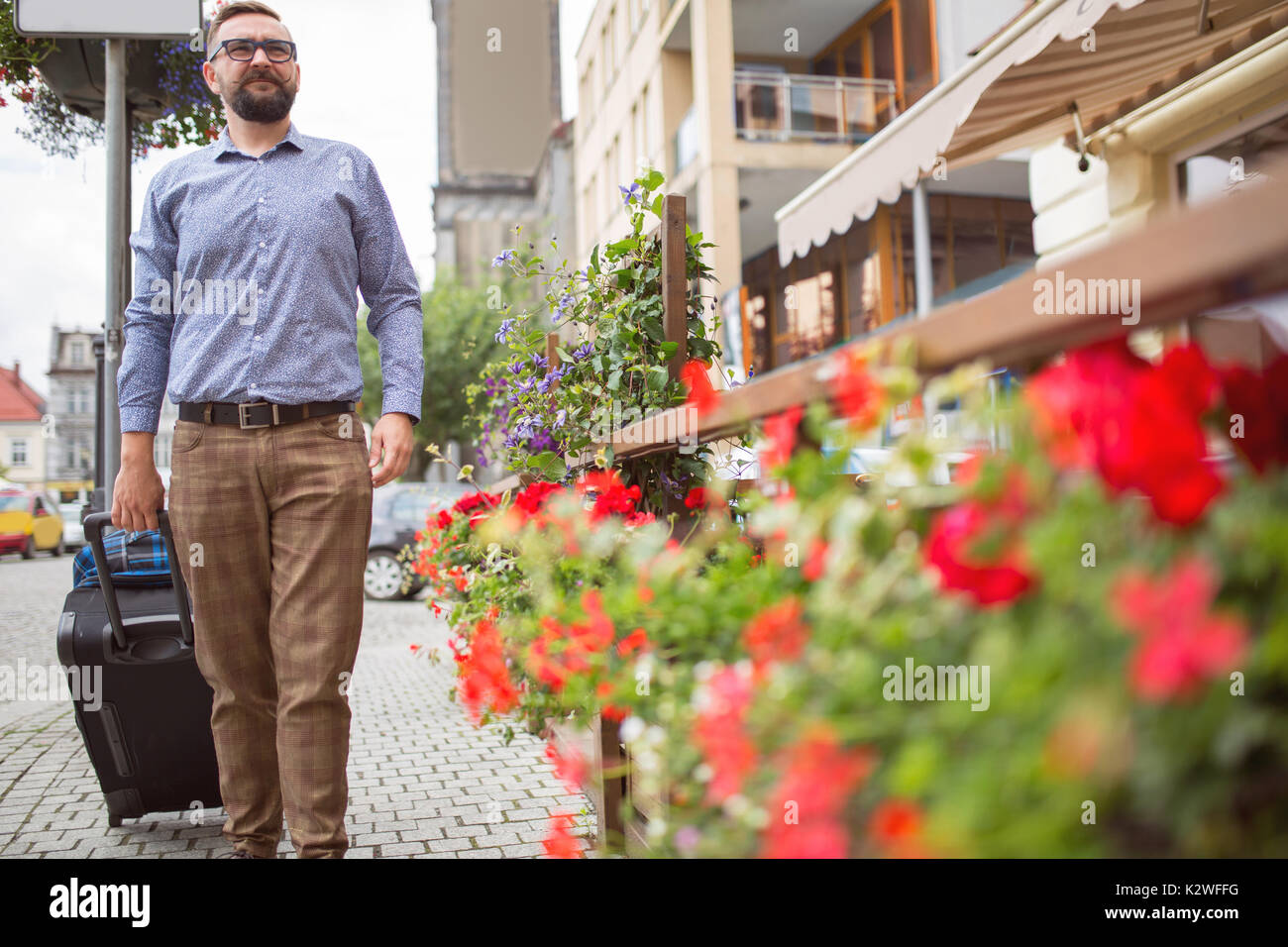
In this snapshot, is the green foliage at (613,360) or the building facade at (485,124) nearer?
the green foliage at (613,360)

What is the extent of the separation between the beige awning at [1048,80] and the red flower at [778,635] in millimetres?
3709

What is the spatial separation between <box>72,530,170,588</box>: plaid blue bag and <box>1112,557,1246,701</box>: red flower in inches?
105

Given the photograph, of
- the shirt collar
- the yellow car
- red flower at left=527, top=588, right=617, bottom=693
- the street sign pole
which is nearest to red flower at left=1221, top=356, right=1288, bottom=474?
red flower at left=527, top=588, right=617, bottom=693

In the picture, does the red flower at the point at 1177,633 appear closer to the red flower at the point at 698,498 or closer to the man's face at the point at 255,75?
the red flower at the point at 698,498

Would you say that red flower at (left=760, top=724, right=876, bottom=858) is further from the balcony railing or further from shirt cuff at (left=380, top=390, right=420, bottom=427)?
the balcony railing

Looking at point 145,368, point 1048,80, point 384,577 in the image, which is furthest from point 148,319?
point 384,577

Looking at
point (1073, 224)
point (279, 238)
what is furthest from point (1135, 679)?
point (1073, 224)

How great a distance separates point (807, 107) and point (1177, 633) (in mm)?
15695

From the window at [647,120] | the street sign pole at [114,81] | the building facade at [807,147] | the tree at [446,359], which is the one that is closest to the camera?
the street sign pole at [114,81]

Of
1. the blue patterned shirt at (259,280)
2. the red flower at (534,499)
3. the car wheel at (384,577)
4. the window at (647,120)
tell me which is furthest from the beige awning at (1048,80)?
the window at (647,120)

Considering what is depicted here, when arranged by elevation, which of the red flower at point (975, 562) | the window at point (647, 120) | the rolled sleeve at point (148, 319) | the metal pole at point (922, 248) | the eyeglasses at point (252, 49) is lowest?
the red flower at point (975, 562)

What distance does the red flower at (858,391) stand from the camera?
987 mm

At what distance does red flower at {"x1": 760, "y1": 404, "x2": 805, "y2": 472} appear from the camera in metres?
1.17
